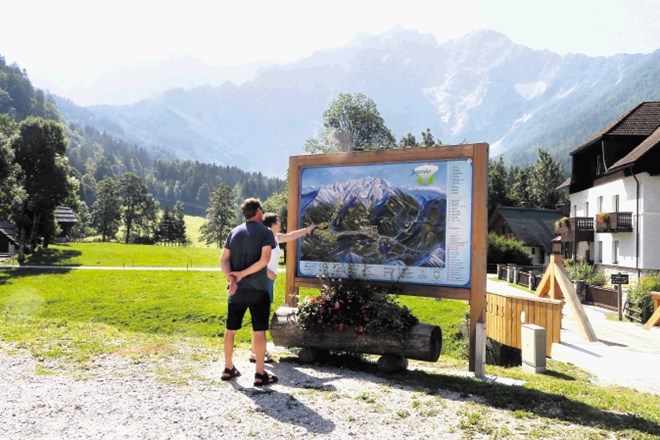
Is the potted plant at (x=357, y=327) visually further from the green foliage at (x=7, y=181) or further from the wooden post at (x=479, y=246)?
the green foliage at (x=7, y=181)

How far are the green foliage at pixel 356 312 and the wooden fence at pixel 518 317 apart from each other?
23.3 feet

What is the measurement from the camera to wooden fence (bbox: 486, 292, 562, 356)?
554 inches

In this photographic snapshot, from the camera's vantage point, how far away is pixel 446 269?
884 cm

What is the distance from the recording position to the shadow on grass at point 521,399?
6062mm

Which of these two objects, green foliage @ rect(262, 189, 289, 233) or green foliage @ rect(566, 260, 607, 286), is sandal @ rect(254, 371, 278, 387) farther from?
green foliage @ rect(262, 189, 289, 233)

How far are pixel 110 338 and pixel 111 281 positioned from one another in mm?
18541

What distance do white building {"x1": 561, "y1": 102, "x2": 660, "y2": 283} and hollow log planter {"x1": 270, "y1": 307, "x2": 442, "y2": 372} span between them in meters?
29.5

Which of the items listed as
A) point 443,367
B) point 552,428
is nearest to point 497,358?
point 443,367

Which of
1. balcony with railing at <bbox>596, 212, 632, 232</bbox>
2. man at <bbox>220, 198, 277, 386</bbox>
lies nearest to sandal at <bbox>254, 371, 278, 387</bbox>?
man at <bbox>220, 198, 277, 386</bbox>

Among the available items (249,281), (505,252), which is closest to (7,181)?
(249,281)

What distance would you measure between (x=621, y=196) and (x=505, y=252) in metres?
17.6

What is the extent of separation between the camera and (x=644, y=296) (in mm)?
22672

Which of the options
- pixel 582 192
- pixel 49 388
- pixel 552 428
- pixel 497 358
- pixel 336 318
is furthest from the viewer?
pixel 582 192

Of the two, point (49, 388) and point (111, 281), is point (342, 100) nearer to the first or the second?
point (111, 281)
